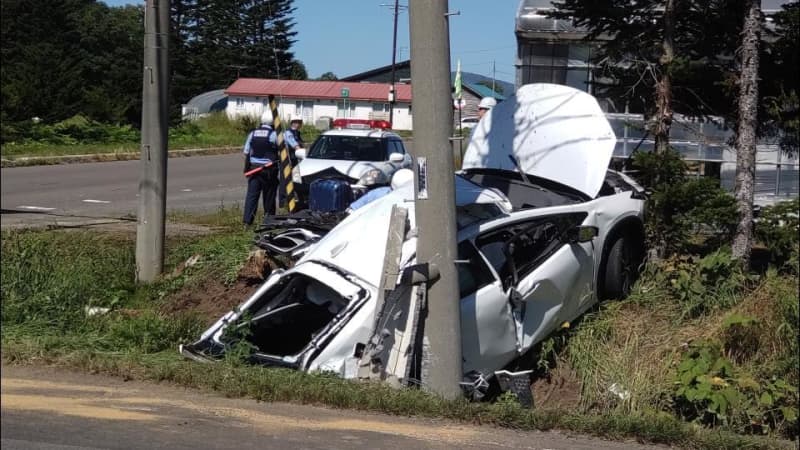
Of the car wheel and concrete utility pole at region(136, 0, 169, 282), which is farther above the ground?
concrete utility pole at region(136, 0, 169, 282)

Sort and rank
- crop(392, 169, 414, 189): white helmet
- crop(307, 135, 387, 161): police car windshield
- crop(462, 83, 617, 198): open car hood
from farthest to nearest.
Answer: crop(307, 135, 387, 161): police car windshield → crop(392, 169, 414, 189): white helmet → crop(462, 83, 617, 198): open car hood

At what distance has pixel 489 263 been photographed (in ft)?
28.1

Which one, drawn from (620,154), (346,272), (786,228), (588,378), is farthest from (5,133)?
(620,154)

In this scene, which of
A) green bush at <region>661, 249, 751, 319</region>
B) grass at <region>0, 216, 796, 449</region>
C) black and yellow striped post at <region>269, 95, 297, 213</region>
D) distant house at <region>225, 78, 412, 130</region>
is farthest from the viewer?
distant house at <region>225, 78, 412, 130</region>

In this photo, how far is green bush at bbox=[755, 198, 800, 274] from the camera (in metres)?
9.73

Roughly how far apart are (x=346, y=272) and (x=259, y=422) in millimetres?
2493

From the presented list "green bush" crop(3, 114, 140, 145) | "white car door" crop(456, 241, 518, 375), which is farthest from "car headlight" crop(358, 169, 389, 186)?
"white car door" crop(456, 241, 518, 375)

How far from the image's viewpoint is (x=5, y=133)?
4.34 m

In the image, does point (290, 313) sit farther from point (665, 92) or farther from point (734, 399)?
point (665, 92)

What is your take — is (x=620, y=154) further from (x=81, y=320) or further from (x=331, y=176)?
(x=81, y=320)

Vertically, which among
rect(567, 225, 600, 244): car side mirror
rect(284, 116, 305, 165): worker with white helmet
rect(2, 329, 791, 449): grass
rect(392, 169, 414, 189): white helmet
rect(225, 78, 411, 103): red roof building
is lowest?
rect(2, 329, 791, 449): grass

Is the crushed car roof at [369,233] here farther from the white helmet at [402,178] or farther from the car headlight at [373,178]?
the car headlight at [373,178]

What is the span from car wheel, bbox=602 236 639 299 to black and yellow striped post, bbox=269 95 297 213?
546 cm

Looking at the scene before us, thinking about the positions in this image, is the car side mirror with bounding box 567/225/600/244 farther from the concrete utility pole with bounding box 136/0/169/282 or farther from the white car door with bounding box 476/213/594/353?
the concrete utility pole with bounding box 136/0/169/282
